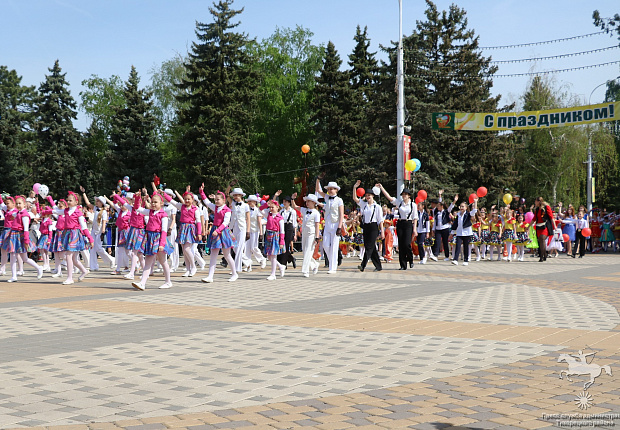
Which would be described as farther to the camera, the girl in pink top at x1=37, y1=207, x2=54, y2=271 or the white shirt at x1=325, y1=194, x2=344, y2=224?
the girl in pink top at x1=37, y1=207, x2=54, y2=271

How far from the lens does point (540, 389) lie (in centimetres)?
542

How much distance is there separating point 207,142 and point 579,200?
2851cm

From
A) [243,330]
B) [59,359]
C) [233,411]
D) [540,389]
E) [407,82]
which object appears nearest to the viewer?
[233,411]

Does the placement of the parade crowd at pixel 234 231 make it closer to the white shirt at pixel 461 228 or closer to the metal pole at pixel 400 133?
the white shirt at pixel 461 228

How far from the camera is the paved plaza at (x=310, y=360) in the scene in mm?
4801

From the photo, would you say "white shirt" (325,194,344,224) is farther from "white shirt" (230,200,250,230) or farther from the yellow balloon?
the yellow balloon

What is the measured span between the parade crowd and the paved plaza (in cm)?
270

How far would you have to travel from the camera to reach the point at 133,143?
170 ft

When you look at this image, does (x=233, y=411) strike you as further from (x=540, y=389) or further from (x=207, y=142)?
(x=207, y=142)

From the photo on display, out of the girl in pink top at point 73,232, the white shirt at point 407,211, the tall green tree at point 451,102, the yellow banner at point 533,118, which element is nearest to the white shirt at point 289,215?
the white shirt at point 407,211

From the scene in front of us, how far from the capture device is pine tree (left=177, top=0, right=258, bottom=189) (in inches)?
1943

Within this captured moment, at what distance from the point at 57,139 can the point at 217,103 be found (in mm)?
13450

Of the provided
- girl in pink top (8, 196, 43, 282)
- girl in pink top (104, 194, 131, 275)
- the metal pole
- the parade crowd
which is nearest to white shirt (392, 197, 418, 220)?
the parade crowd

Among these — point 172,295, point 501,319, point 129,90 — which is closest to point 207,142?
point 129,90
